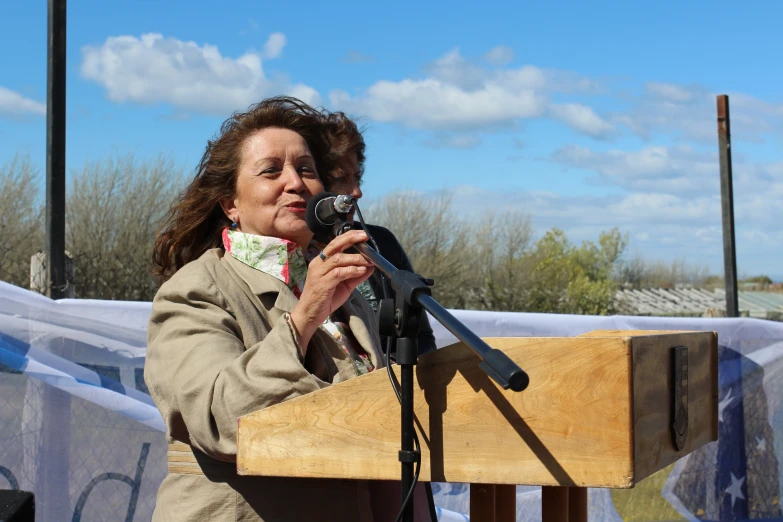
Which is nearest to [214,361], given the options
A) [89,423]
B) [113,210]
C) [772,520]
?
[89,423]

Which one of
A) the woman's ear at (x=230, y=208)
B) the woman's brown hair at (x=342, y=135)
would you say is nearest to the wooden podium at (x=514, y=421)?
the woman's ear at (x=230, y=208)

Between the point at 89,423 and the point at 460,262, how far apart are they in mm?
16324

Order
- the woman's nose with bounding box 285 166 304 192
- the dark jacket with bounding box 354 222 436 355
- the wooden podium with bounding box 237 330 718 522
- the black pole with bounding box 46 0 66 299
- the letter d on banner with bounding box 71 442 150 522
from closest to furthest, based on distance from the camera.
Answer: the wooden podium with bounding box 237 330 718 522, the woman's nose with bounding box 285 166 304 192, the dark jacket with bounding box 354 222 436 355, the letter d on banner with bounding box 71 442 150 522, the black pole with bounding box 46 0 66 299

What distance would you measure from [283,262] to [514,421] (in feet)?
3.56

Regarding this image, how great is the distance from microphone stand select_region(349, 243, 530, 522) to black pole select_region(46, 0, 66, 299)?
4.56m

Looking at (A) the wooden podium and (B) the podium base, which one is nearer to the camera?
(A) the wooden podium

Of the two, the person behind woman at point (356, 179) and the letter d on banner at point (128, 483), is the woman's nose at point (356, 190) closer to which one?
the person behind woman at point (356, 179)

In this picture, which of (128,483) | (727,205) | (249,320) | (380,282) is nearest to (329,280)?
(249,320)

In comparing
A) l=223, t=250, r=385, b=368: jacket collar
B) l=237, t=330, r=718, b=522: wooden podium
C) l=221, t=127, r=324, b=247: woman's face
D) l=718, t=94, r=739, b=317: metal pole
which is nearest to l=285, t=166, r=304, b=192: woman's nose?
l=221, t=127, r=324, b=247: woman's face

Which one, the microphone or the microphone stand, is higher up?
the microphone

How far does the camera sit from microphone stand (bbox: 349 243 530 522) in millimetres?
1437

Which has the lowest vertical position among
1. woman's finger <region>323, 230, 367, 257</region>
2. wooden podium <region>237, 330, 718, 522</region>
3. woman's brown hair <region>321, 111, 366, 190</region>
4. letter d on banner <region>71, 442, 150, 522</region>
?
letter d on banner <region>71, 442, 150, 522</region>

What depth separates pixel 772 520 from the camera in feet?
16.6

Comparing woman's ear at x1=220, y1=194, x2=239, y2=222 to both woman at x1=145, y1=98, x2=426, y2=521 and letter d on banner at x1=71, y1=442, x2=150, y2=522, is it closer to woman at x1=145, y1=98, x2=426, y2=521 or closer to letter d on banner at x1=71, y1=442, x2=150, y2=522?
woman at x1=145, y1=98, x2=426, y2=521
